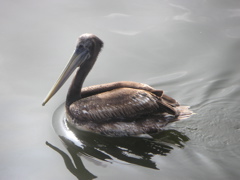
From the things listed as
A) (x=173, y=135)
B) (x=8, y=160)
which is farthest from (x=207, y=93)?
(x=8, y=160)

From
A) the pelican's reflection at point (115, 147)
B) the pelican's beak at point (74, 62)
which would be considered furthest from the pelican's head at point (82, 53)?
the pelican's reflection at point (115, 147)

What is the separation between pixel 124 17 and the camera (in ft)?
28.6

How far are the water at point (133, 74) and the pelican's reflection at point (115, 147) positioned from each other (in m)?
0.02

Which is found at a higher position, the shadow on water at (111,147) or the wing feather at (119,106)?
the wing feather at (119,106)

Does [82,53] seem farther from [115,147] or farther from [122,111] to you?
[115,147]

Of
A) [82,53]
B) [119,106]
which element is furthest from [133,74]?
[119,106]

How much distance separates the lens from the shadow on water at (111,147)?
5344mm

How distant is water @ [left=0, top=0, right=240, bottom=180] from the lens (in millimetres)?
5301

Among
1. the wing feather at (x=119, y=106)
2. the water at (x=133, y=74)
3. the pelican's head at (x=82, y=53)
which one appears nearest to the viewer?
the water at (x=133, y=74)

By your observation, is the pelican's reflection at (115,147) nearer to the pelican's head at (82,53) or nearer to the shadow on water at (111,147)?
the shadow on water at (111,147)

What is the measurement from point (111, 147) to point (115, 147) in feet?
0.18

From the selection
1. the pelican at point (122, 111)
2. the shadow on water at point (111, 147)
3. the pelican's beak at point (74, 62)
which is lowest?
the shadow on water at point (111, 147)

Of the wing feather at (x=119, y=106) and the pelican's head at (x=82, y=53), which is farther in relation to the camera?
the pelican's head at (x=82, y=53)

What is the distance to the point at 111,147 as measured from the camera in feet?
18.5
